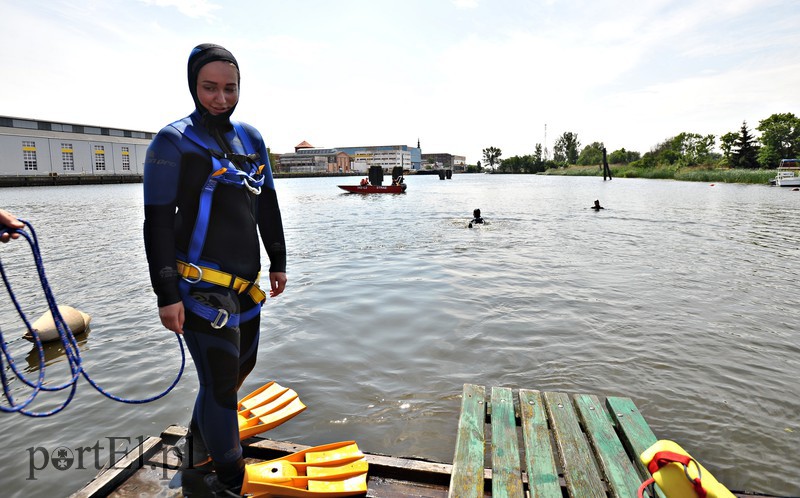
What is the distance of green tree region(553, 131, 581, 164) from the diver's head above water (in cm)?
16805

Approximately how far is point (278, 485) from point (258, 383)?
8.13ft

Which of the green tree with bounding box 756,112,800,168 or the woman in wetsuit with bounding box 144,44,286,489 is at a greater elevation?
the green tree with bounding box 756,112,800,168

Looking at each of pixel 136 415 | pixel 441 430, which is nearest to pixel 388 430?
pixel 441 430

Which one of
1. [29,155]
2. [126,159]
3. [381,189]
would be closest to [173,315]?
[381,189]

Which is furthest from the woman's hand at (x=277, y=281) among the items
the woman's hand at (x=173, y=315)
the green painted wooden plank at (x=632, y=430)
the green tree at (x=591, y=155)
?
the green tree at (x=591, y=155)

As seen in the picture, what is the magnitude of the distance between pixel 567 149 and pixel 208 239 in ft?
596

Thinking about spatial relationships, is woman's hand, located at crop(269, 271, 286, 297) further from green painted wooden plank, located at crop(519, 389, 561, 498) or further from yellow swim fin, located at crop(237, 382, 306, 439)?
green painted wooden plank, located at crop(519, 389, 561, 498)

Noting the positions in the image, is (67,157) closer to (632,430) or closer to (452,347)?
(452,347)

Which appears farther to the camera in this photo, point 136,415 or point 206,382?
point 136,415

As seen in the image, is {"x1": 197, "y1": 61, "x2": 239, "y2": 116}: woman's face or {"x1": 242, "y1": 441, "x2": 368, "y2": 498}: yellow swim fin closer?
{"x1": 197, "y1": 61, "x2": 239, "y2": 116}: woman's face

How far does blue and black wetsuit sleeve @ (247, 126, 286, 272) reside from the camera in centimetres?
292

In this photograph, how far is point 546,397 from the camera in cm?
383

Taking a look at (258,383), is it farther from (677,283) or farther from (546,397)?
(677,283)

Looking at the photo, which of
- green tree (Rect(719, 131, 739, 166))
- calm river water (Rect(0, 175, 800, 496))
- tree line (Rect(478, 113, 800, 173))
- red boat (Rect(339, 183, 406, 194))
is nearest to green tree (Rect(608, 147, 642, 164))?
tree line (Rect(478, 113, 800, 173))
